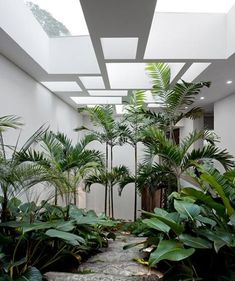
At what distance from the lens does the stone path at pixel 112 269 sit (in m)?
2.08

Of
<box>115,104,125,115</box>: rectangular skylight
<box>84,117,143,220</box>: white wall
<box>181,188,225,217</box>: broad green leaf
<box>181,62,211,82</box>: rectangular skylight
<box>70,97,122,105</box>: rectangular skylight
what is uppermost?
<box>181,62,211,82</box>: rectangular skylight

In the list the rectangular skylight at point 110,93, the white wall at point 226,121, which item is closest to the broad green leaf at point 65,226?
the rectangular skylight at point 110,93

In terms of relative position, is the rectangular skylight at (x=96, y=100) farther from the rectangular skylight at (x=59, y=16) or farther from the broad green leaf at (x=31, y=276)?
the broad green leaf at (x=31, y=276)

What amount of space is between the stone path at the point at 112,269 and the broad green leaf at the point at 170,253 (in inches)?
13.4

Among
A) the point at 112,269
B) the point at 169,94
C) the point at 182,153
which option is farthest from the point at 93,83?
the point at 112,269

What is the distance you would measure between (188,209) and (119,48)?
2614 millimetres

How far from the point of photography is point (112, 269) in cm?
246

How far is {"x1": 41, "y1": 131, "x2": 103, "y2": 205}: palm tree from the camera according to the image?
3143mm

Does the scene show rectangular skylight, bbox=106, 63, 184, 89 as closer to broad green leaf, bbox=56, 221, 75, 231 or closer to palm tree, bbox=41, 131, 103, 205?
palm tree, bbox=41, 131, 103, 205

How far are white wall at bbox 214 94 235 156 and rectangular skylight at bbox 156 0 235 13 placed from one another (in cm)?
308

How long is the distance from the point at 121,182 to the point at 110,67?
7.91 feet

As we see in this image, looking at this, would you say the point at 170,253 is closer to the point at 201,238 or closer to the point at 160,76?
the point at 201,238

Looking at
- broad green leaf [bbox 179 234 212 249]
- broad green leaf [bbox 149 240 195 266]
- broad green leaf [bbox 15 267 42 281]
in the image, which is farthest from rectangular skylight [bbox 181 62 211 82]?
broad green leaf [bbox 15 267 42 281]

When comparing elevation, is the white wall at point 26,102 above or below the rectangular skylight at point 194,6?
below
